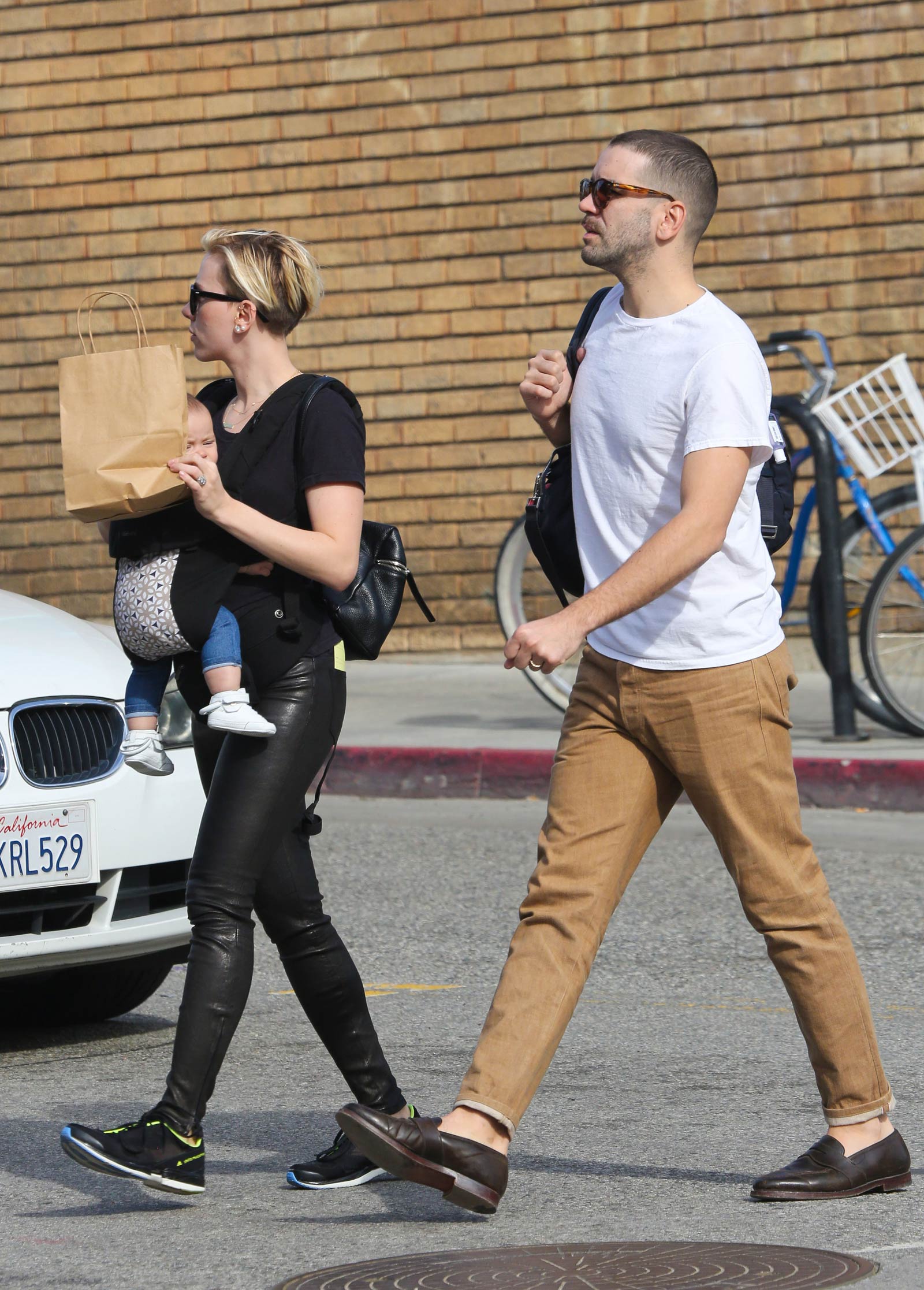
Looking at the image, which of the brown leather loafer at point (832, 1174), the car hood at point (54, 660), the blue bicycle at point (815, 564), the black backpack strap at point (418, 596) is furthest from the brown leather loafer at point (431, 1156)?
the blue bicycle at point (815, 564)

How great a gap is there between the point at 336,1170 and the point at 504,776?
18.0ft

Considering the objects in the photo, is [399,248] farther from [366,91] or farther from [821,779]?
[821,779]

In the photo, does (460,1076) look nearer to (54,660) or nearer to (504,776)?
(54,660)

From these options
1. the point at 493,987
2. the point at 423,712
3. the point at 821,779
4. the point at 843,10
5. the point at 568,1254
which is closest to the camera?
the point at 568,1254

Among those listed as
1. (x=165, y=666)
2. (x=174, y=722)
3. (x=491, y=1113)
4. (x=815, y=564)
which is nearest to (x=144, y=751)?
(x=165, y=666)

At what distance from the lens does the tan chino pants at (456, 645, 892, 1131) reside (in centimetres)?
374

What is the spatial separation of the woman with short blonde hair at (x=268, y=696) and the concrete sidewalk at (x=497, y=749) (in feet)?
17.0

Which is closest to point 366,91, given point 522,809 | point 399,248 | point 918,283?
point 399,248

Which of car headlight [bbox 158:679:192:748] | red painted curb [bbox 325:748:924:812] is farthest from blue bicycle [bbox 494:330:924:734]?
car headlight [bbox 158:679:192:748]

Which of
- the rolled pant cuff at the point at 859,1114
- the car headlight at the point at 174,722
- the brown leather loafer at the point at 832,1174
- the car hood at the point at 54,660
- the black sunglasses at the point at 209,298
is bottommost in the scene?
the brown leather loafer at the point at 832,1174

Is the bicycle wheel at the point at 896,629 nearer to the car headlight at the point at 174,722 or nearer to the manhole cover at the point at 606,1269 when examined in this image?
the car headlight at the point at 174,722

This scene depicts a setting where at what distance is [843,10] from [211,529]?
30.1 ft

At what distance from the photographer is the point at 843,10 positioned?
11.9 m

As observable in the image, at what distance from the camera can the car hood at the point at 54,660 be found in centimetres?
505
